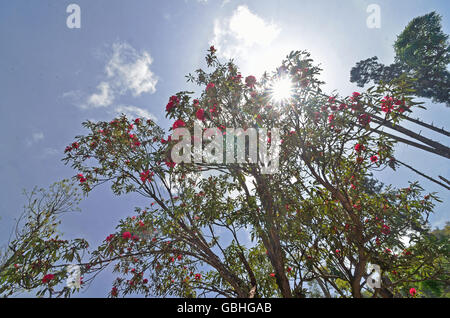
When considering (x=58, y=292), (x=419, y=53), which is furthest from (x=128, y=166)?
(x=419, y=53)

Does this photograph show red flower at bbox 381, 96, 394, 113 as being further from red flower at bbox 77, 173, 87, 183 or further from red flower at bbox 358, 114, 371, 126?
red flower at bbox 77, 173, 87, 183

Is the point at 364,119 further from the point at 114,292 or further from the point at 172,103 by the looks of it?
the point at 114,292

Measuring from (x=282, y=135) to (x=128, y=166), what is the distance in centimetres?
424

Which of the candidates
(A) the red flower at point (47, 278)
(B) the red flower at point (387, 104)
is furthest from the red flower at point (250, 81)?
(A) the red flower at point (47, 278)

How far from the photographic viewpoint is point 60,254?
295cm

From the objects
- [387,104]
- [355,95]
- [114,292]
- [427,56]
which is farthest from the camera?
[427,56]

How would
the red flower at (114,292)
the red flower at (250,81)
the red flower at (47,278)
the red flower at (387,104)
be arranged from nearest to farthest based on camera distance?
1. the red flower at (47,278)
2. the red flower at (387,104)
3. the red flower at (250,81)
4. the red flower at (114,292)

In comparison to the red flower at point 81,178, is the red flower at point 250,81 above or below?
above

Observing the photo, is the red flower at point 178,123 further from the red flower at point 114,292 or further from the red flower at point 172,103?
the red flower at point 114,292

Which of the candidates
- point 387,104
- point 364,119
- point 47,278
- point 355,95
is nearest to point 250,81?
point 355,95

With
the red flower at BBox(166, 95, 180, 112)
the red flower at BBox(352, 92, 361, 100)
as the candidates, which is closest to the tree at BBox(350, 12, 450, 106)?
the red flower at BBox(352, 92, 361, 100)

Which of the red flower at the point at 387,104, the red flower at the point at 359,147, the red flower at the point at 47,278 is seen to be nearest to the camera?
the red flower at the point at 47,278

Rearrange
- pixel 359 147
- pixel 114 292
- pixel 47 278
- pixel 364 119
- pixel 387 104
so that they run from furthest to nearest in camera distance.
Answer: pixel 114 292 < pixel 359 147 < pixel 364 119 < pixel 387 104 < pixel 47 278

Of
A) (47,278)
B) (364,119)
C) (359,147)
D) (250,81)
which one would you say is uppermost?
(250,81)
